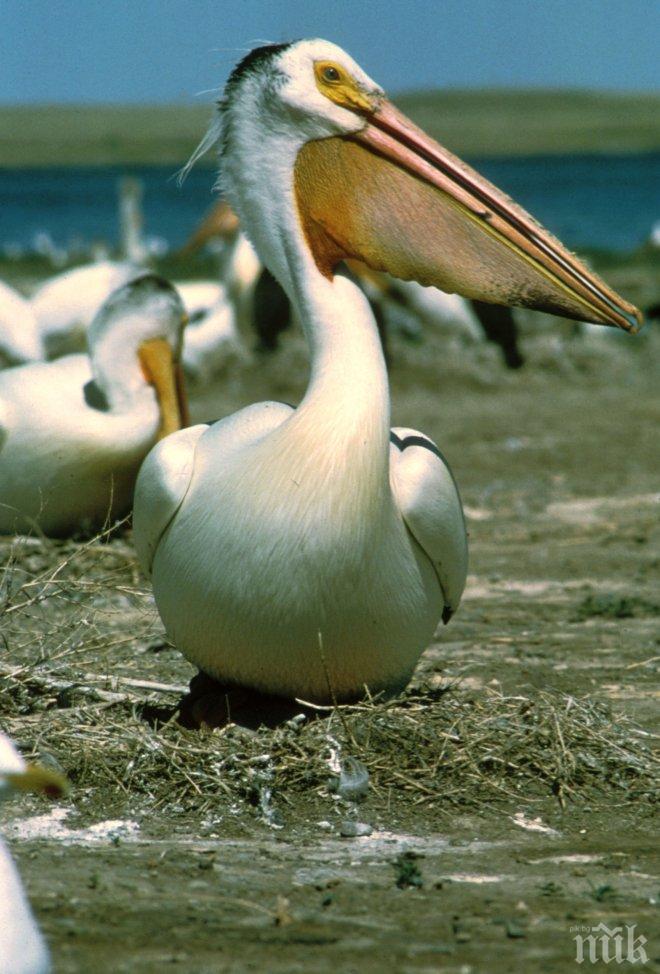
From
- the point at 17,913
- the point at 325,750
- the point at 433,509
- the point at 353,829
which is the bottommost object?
the point at 353,829

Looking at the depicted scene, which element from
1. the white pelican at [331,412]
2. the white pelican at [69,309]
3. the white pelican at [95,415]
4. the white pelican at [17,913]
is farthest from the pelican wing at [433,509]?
the white pelican at [69,309]

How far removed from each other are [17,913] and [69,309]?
7.94 m

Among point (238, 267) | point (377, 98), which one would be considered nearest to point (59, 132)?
point (238, 267)

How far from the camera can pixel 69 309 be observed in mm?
10281

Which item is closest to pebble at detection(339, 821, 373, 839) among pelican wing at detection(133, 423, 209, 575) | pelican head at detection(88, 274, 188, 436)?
pelican wing at detection(133, 423, 209, 575)

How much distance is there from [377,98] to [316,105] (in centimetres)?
17

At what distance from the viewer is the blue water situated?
34.6 metres

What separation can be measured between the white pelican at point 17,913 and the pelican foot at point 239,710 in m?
1.27

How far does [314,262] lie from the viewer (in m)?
4.11

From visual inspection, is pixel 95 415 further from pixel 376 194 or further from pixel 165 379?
pixel 376 194

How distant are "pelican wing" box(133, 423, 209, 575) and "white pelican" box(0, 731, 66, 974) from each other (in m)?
1.31

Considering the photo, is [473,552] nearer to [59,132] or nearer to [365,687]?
[365,687]

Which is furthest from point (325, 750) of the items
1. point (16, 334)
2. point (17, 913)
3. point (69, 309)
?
point (69, 309)

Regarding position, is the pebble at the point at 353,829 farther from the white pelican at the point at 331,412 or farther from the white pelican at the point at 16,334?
the white pelican at the point at 16,334
